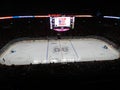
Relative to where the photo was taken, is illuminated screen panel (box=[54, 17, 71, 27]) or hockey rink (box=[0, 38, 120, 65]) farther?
illuminated screen panel (box=[54, 17, 71, 27])

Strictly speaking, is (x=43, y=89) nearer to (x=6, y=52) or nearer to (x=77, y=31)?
(x=6, y=52)

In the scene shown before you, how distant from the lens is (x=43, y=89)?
2.94 m

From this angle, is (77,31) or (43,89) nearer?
(43,89)

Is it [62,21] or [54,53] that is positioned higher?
[62,21]

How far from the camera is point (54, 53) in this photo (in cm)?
791

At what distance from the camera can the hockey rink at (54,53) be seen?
7.17 meters

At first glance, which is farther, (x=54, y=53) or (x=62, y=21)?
(x=62, y=21)

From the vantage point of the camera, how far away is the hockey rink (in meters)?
7.17

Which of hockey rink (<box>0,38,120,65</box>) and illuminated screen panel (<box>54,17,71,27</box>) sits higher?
illuminated screen panel (<box>54,17,71,27</box>)

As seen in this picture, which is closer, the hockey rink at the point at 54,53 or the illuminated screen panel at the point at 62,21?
the hockey rink at the point at 54,53

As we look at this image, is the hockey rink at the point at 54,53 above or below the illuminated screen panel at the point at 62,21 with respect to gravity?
below
